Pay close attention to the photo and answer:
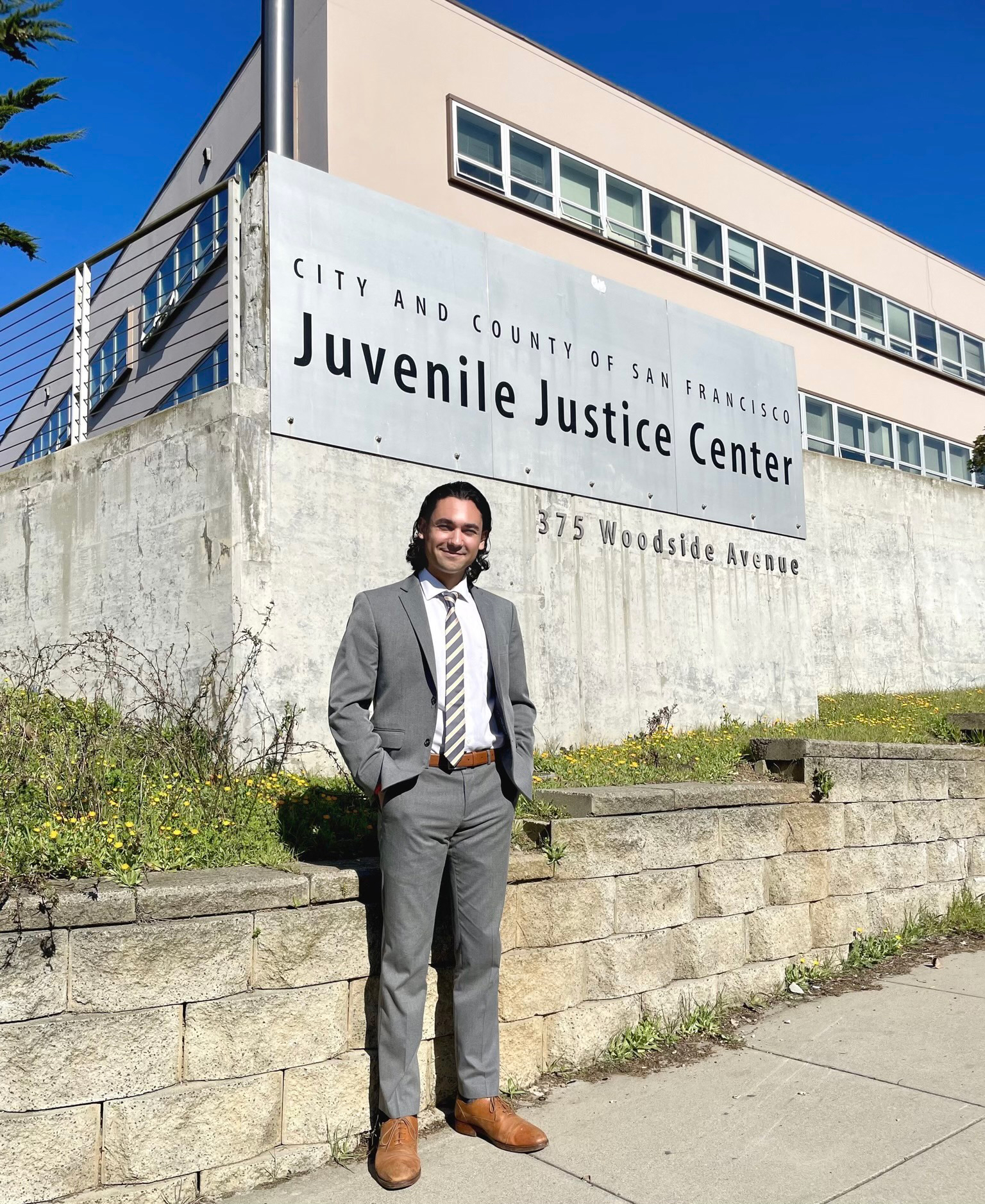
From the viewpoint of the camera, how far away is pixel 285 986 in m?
3.87

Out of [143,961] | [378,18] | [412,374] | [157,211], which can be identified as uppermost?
Result: [157,211]

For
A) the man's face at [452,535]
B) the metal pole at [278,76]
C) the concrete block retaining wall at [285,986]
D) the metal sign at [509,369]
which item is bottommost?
the concrete block retaining wall at [285,986]

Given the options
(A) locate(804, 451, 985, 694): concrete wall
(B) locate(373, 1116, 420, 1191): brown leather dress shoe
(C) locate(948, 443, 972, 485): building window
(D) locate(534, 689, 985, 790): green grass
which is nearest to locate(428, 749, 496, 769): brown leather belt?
(B) locate(373, 1116, 420, 1191): brown leather dress shoe

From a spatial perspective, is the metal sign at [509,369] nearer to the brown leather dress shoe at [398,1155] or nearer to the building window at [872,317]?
the brown leather dress shoe at [398,1155]

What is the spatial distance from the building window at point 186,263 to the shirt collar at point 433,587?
436 inches

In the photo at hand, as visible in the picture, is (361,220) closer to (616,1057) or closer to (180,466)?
(180,466)

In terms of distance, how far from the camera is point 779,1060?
4945mm

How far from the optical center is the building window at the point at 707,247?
17656 millimetres

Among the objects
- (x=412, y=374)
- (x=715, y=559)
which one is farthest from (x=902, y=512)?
(x=412, y=374)

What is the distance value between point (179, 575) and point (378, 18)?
10.2m

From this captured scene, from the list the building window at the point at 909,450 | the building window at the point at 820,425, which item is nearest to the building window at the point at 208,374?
the building window at the point at 820,425

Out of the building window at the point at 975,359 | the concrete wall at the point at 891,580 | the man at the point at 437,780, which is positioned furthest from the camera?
the building window at the point at 975,359

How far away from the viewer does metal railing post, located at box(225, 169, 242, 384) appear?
655 cm

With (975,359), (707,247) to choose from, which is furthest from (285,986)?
(975,359)
